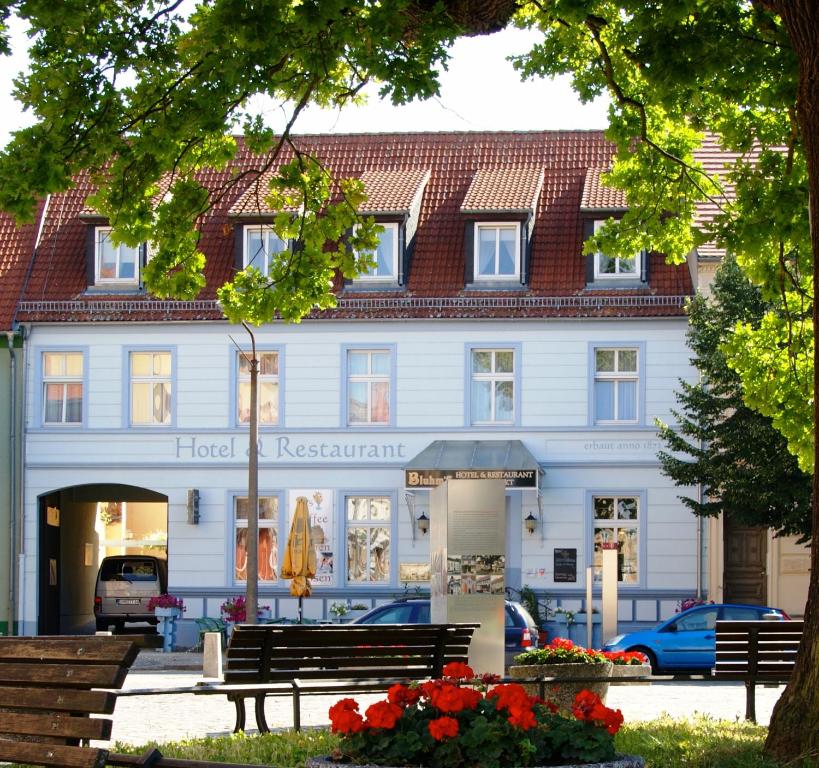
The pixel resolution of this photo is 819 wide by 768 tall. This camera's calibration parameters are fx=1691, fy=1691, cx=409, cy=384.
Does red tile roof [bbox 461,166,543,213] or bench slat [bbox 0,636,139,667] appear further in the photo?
red tile roof [bbox 461,166,543,213]

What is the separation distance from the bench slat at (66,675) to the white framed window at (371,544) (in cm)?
2799

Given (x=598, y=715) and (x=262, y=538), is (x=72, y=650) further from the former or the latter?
(x=262, y=538)

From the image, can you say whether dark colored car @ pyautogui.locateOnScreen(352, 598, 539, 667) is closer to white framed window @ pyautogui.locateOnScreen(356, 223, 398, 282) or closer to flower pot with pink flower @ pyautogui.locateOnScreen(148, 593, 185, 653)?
flower pot with pink flower @ pyautogui.locateOnScreen(148, 593, 185, 653)

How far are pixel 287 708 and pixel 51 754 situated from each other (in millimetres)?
13835

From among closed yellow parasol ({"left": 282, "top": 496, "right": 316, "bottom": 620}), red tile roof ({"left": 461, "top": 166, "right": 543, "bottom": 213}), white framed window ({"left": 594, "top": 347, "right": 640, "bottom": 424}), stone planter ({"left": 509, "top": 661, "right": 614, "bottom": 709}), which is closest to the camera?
stone planter ({"left": 509, "top": 661, "right": 614, "bottom": 709})

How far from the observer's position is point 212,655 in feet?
87.0

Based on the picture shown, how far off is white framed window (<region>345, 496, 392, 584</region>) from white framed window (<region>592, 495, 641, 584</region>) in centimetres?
445

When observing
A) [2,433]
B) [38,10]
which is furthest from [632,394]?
[38,10]

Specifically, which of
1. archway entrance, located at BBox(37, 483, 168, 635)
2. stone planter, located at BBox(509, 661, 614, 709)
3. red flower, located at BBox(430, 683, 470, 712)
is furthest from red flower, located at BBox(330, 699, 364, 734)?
archway entrance, located at BBox(37, 483, 168, 635)

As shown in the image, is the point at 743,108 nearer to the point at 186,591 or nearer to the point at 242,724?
the point at 242,724

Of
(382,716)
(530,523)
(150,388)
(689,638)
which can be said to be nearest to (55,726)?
(382,716)

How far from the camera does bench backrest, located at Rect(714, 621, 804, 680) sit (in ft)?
57.4

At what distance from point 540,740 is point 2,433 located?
99.5 ft

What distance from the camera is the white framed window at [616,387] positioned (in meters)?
36.2
